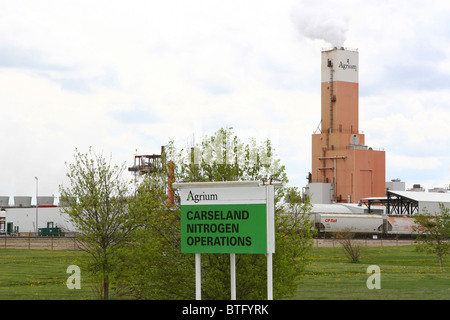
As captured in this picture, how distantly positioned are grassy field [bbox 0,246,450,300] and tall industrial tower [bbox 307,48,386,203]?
5221 centimetres

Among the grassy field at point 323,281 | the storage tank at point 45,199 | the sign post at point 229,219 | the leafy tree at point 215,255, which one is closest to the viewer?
the sign post at point 229,219

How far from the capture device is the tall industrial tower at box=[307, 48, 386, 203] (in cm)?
10250

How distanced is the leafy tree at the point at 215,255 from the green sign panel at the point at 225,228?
3388 mm

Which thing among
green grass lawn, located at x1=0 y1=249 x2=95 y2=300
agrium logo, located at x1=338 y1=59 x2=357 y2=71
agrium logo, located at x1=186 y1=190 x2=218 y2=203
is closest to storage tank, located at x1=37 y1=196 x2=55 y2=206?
agrium logo, located at x1=338 y1=59 x2=357 y2=71

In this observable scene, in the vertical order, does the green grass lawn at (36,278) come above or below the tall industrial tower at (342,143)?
below

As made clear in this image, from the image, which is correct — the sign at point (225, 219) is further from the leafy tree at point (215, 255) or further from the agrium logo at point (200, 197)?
the leafy tree at point (215, 255)

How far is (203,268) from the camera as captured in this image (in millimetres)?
17516

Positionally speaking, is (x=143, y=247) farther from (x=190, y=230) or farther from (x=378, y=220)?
(x=378, y=220)

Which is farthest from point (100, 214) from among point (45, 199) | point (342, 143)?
point (45, 199)

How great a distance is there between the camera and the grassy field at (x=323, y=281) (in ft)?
84.1

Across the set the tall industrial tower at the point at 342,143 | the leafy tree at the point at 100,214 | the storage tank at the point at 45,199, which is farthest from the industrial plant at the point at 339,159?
the leafy tree at the point at 100,214

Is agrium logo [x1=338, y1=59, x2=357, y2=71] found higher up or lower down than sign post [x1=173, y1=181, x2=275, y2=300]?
higher up

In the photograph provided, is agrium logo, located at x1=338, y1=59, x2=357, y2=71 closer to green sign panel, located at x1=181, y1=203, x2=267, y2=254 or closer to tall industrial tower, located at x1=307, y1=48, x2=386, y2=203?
tall industrial tower, located at x1=307, y1=48, x2=386, y2=203
